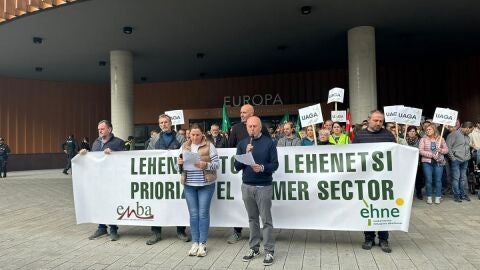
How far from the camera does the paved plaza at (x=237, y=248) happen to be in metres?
4.45

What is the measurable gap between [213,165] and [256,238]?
1057mm

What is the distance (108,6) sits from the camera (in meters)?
10.8

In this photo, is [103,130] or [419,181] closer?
[103,130]

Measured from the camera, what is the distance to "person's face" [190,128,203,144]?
493 cm

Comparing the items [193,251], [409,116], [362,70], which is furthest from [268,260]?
[362,70]

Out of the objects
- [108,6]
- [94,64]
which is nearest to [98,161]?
[108,6]

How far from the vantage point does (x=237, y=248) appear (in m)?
5.13

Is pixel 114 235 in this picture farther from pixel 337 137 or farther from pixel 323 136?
pixel 337 137

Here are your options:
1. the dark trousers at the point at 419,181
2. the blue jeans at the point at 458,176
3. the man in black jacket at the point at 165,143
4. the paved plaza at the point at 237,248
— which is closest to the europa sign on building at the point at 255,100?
the dark trousers at the point at 419,181

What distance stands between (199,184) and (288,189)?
1232mm

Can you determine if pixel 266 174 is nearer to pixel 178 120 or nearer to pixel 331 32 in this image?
pixel 178 120

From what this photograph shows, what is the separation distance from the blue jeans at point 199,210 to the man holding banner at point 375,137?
2.07 meters

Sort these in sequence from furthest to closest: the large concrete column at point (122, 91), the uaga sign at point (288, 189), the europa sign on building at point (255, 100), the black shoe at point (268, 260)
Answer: the europa sign on building at point (255, 100), the large concrete column at point (122, 91), the uaga sign at point (288, 189), the black shoe at point (268, 260)

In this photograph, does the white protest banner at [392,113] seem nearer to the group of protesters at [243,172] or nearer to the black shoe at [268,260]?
the group of protesters at [243,172]
